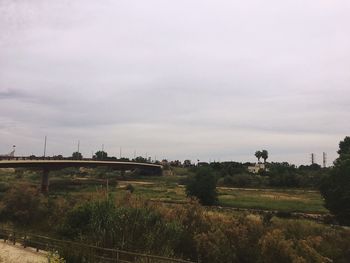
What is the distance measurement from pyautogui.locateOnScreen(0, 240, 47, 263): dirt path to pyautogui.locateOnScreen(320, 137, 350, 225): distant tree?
4095 cm

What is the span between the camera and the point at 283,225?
1673 inches

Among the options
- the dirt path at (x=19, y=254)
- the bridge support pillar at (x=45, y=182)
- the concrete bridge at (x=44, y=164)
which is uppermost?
the concrete bridge at (x=44, y=164)

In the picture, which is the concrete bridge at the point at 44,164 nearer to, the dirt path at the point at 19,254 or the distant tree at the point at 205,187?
the distant tree at the point at 205,187

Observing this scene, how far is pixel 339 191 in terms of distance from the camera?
55.1 metres

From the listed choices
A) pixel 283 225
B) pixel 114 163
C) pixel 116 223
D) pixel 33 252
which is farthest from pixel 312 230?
pixel 114 163

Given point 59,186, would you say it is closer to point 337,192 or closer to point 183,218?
point 337,192

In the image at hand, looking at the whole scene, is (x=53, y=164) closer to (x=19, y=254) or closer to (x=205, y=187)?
(x=205, y=187)

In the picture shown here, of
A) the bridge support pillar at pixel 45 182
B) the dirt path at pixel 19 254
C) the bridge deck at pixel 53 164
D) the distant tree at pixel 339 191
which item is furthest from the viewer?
the bridge support pillar at pixel 45 182

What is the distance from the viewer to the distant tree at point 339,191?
180 ft

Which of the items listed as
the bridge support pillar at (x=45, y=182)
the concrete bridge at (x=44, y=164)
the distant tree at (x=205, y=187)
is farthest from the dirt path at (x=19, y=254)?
the bridge support pillar at (x=45, y=182)

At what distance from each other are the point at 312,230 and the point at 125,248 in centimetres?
2424

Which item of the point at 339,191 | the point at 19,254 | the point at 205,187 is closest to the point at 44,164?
the point at 205,187

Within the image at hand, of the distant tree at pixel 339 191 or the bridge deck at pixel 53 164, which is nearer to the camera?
the distant tree at pixel 339 191

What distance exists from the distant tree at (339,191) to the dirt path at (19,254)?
134 feet
